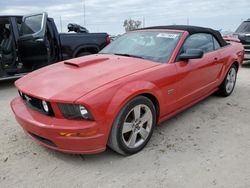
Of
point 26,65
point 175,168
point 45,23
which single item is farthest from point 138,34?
point 26,65

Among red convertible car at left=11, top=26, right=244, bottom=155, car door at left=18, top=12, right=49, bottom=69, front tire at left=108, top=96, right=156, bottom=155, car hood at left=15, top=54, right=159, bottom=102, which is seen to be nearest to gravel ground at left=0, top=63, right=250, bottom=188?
front tire at left=108, top=96, right=156, bottom=155

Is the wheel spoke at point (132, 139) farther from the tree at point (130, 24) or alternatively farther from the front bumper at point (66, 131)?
the tree at point (130, 24)

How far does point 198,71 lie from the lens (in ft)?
13.7

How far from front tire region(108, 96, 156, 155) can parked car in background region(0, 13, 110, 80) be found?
3902 mm

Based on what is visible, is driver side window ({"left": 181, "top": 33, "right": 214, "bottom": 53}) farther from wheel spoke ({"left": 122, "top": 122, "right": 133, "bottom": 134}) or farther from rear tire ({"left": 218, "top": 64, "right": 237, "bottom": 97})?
wheel spoke ({"left": 122, "top": 122, "right": 133, "bottom": 134})

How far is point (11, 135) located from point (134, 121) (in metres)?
1.78

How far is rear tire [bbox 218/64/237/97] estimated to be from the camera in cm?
534

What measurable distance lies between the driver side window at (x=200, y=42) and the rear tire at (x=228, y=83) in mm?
857

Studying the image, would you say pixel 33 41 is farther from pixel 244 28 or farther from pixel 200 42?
pixel 244 28

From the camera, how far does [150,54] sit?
12.6ft

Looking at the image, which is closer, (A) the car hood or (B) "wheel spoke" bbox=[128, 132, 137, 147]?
(A) the car hood

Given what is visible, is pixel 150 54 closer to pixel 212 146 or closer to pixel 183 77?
pixel 183 77

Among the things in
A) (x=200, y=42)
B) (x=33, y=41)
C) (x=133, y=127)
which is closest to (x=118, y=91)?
(x=133, y=127)

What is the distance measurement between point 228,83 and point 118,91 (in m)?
3.37
